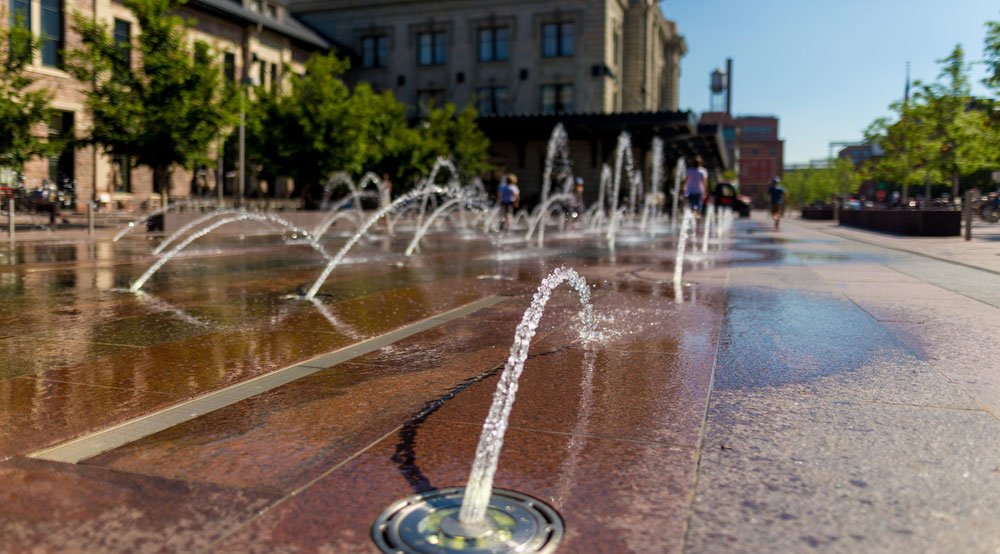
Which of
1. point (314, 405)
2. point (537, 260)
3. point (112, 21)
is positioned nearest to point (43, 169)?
point (112, 21)

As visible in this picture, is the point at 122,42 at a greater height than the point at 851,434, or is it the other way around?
the point at 122,42

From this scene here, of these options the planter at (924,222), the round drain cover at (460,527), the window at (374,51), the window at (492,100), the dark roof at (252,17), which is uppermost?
the window at (374,51)

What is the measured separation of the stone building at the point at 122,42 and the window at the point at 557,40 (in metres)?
15.5

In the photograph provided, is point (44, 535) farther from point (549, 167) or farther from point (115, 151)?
point (549, 167)

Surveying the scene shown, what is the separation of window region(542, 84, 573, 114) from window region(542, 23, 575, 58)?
192 cm

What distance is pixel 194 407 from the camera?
361cm

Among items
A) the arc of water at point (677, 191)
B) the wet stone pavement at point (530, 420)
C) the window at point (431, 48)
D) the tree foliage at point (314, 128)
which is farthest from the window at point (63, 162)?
the window at point (431, 48)

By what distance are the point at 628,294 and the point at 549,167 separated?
1656 inches

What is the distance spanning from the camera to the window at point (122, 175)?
30.1 meters

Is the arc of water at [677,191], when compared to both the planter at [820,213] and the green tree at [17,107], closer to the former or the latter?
the planter at [820,213]

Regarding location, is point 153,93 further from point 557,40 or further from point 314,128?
point 557,40

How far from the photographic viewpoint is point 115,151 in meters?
22.1

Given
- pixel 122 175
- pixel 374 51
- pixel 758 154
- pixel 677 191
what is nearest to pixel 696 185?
pixel 677 191

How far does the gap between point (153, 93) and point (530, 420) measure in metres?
20.9
